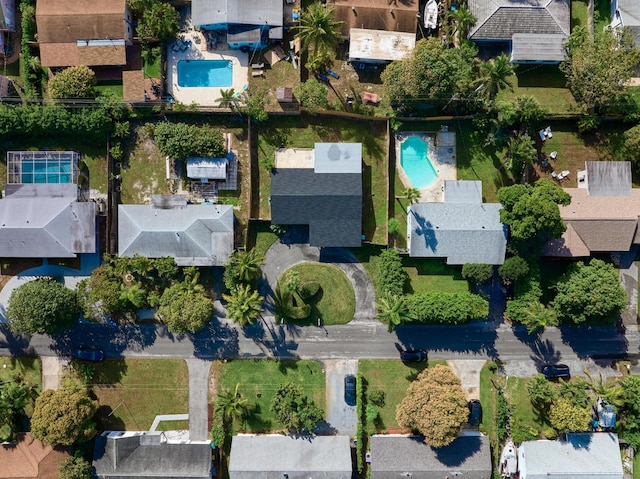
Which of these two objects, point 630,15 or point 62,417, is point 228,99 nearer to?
point 62,417

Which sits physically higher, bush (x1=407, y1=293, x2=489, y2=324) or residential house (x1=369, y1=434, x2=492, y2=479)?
bush (x1=407, y1=293, x2=489, y2=324)

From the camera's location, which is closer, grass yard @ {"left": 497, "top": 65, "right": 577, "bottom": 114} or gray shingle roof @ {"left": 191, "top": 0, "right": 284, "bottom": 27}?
gray shingle roof @ {"left": 191, "top": 0, "right": 284, "bottom": 27}

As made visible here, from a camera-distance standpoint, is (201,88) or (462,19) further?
(201,88)

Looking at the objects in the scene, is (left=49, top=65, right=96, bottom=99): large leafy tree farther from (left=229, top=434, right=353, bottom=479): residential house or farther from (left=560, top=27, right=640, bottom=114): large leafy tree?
(left=560, top=27, right=640, bottom=114): large leafy tree

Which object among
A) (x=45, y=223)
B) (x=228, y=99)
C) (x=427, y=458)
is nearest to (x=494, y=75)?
(x=228, y=99)

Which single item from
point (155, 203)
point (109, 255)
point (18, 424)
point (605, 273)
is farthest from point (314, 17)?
point (18, 424)

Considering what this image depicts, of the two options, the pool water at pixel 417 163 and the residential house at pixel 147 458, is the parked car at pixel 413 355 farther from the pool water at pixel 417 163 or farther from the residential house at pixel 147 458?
the residential house at pixel 147 458

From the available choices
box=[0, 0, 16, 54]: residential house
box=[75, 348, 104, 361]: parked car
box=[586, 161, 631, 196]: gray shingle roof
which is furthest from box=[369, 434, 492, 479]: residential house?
box=[0, 0, 16, 54]: residential house
